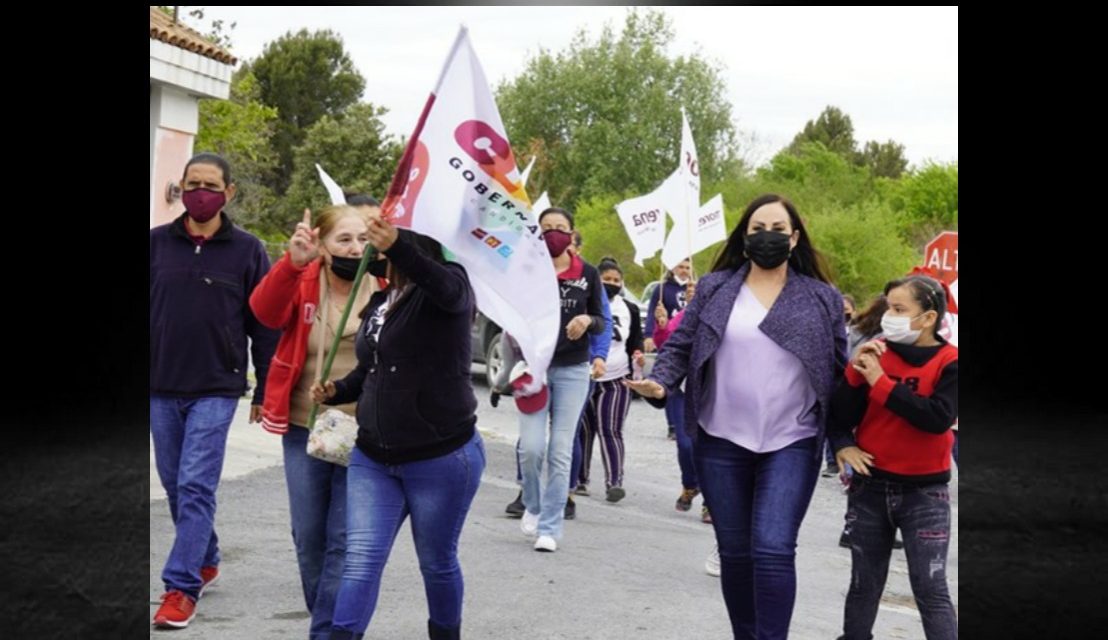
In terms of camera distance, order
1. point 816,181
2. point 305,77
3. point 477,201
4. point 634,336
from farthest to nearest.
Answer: point 305,77, point 816,181, point 634,336, point 477,201

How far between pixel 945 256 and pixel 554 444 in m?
4.97

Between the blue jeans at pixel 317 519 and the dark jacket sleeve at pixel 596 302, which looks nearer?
the blue jeans at pixel 317 519

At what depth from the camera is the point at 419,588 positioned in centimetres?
761

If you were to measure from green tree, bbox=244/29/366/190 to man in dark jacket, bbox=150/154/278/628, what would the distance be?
222 ft

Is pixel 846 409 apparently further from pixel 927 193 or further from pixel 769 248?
pixel 927 193

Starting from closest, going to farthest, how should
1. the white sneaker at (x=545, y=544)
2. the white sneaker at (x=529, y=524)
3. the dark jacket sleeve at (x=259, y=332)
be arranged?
the dark jacket sleeve at (x=259, y=332) < the white sneaker at (x=545, y=544) < the white sneaker at (x=529, y=524)

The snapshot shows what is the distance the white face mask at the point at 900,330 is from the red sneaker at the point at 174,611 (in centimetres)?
310

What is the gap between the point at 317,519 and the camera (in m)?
5.87

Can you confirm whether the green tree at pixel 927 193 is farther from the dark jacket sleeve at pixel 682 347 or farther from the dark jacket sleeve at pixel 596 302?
Result: the dark jacket sleeve at pixel 682 347

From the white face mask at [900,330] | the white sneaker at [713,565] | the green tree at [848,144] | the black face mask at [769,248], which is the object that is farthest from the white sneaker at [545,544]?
the green tree at [848,144]

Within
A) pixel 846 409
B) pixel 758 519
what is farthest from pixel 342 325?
pixel 846 409

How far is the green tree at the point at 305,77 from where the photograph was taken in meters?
73.9
